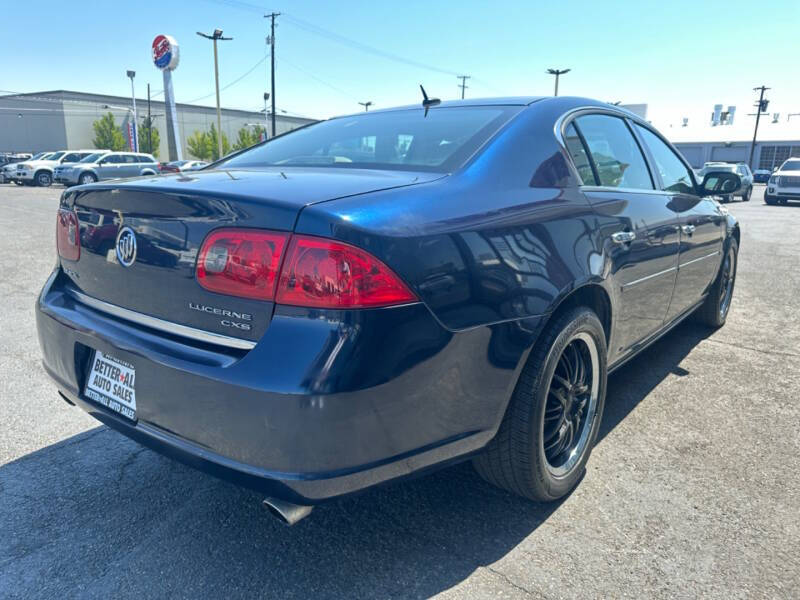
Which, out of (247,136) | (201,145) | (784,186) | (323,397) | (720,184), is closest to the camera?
(323,397)

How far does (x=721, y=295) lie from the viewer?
469 cm

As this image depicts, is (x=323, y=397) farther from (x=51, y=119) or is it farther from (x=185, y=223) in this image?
(x=51, y=119)

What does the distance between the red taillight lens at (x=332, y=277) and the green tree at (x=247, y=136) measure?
67.9 metres

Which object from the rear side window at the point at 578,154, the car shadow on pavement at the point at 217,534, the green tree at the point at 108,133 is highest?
the green tree at the point at 108,133

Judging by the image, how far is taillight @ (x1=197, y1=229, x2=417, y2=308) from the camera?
1.55 meters

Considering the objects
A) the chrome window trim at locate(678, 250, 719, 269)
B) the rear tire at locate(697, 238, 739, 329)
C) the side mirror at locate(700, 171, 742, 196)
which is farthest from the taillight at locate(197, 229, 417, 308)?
the rear tire at locate(697, 238, 739, 329)

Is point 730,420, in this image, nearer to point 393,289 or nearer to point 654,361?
point 654,361

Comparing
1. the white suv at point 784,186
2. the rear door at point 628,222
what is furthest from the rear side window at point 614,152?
the white suv at point 784,186

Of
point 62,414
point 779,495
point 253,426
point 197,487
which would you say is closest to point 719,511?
point 779,495

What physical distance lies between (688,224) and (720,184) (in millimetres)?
671

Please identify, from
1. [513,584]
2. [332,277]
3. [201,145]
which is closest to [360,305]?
[332,277]

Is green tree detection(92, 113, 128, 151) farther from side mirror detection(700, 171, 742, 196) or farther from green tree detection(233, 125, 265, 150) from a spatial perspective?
side mirror detection(700, 171, 742, 196)

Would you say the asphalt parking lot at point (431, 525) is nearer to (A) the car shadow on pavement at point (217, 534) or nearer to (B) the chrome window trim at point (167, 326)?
(A) the car shadow on pavement at point (217, 534)

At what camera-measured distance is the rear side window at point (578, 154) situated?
252 centimetres
